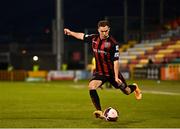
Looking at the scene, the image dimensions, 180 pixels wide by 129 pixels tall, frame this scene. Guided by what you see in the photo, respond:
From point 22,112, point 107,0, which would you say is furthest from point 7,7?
point 22,112

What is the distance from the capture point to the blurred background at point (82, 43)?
157 feet

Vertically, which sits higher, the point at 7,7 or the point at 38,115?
the point at 7,7

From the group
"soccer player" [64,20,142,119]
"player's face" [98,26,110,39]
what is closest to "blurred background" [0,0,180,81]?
"soccer player" [64,20,142,119]

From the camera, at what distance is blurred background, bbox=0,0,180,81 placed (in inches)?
1889

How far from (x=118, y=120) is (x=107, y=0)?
91.1 meters

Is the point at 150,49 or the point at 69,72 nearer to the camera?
the point at 69,72

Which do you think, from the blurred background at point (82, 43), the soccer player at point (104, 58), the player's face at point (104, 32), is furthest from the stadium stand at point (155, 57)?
the player's face at point (104, 32)

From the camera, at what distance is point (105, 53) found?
39.2 ft

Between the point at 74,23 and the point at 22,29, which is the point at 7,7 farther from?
the point at 74,23

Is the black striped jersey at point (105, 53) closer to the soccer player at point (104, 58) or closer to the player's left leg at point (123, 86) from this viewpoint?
the soccer player at point (104, 58)

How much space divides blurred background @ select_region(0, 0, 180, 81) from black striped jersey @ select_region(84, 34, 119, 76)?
1199 inches

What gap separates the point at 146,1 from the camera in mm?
68625

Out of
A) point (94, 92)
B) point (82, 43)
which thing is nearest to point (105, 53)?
point (94, 92)

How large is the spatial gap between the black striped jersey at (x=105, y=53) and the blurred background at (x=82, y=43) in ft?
99.9
